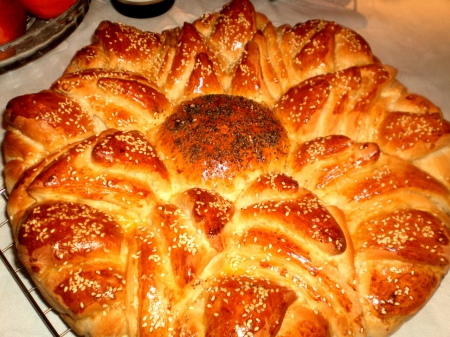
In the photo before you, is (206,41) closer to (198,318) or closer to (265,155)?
(265,155)

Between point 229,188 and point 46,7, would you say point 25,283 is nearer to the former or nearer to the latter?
point 229,188

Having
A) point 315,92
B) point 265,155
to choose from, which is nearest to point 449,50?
point 315,92

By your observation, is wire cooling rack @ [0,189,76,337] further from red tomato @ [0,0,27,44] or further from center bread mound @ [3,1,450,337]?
red tomato @ [0,0,27,44]

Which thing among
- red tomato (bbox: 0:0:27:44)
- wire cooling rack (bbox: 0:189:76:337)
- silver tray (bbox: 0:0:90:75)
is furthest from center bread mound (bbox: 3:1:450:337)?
red tomato (bbox: 0:0:27:44)

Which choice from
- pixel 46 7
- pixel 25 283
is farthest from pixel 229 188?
pixel 46 7

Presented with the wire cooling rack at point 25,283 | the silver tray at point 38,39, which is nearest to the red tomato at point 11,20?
the silver tray at point 38,39

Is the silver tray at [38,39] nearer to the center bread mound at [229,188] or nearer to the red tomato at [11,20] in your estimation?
the red tomato at [11,20]
